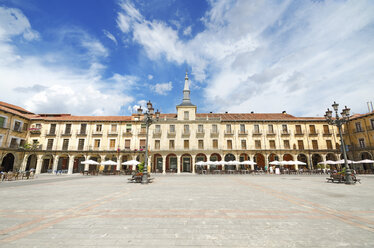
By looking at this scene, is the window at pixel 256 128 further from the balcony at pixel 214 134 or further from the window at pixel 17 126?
the window at pixel 17 126

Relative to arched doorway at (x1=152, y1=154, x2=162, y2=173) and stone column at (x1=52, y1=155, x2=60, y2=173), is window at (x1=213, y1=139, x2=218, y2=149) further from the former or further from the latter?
stone column at (x1=52, y1=155, x2=60, y2=173)

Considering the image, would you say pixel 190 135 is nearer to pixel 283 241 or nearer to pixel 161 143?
pixel 161 143

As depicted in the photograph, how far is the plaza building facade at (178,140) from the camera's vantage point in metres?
29.6

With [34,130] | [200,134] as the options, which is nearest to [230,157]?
[200,134]

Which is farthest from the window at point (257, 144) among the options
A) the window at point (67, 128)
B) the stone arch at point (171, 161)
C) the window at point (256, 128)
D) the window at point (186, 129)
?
the window at point (67, 128)

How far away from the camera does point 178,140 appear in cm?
3067

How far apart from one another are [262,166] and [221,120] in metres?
10.9

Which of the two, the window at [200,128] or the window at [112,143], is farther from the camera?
the window at [200,128]

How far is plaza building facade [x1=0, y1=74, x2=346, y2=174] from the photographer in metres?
29.6

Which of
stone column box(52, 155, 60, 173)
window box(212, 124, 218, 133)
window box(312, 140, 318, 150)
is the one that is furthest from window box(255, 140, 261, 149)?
stone column box(52, 155, 60, 173)

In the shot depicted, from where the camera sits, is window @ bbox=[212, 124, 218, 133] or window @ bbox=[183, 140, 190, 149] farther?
window @ bbox=[212, 124, 218, 133]

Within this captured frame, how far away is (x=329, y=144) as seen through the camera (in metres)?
30.4

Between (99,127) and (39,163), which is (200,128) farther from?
(39,163)

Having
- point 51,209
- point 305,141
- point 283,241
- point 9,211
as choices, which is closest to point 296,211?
point 283,241
